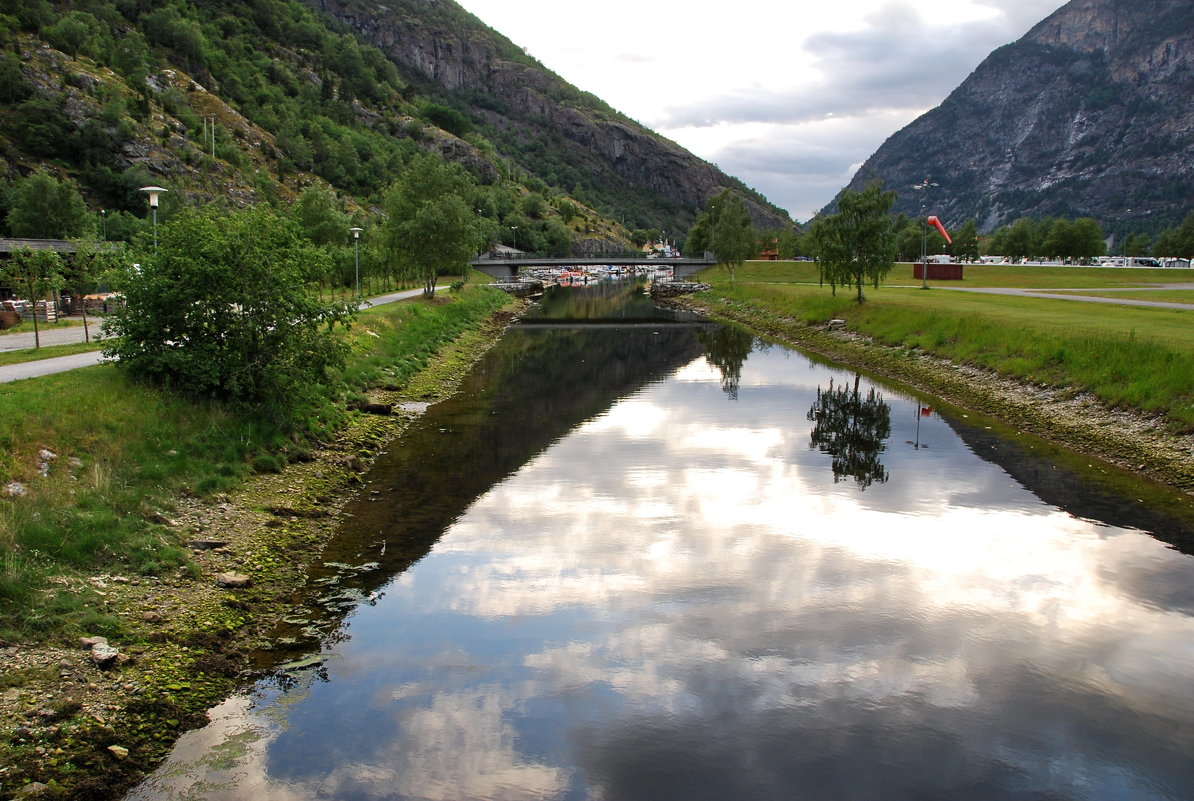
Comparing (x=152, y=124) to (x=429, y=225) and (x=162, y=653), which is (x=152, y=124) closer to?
(x=429, y=225)

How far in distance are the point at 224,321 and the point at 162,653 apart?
1237 cm

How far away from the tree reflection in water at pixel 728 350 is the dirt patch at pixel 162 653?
24.3 meters

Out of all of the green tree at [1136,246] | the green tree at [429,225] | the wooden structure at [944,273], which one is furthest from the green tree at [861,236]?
the green tree at [1136,246]

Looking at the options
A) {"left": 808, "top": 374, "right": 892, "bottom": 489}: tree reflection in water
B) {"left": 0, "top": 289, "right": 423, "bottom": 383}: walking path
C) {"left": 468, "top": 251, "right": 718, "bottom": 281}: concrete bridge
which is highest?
{"left": 468, "top": 251, "right": 718, "bottom": 281}: concrete bridge

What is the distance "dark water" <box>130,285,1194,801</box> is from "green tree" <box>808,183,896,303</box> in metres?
35.4

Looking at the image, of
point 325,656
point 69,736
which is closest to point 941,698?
point 325,656

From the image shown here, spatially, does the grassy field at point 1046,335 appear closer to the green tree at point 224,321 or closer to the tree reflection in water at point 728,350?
the tree reflection in water at point 728,350

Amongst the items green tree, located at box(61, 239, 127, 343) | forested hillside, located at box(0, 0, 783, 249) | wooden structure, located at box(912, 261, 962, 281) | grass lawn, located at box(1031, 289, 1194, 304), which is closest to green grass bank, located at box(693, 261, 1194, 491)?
grass lawn, located at box(1031, 289, 1194, 304)

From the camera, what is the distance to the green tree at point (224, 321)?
21.6 meters

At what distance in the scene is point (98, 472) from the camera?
1585 cm

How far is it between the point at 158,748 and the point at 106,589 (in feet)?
11.3

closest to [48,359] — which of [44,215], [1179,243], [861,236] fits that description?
[861,236]

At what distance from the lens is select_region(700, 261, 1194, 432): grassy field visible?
2711 cm

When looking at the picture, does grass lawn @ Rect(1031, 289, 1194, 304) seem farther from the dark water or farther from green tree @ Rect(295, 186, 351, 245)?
green tree @ Rect(295, 186, 351, 245)
